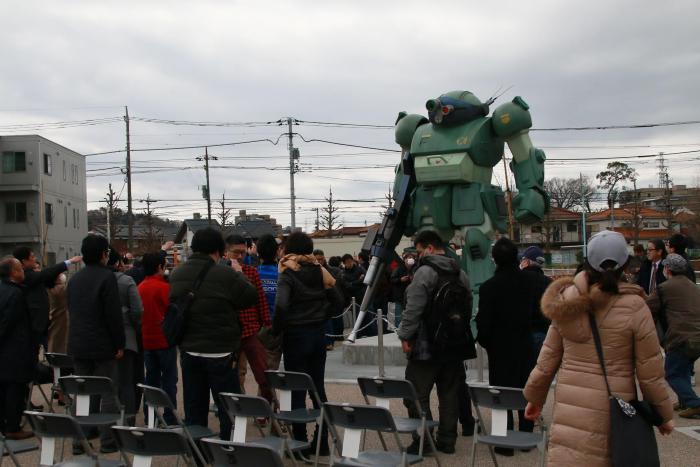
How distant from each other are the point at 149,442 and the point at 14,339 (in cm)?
358

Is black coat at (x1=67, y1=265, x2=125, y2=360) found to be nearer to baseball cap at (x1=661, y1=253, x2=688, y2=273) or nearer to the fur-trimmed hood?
the fur-trimmed hood

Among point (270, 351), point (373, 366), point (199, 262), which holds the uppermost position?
point (199, 262)

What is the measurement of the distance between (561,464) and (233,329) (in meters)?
2.90

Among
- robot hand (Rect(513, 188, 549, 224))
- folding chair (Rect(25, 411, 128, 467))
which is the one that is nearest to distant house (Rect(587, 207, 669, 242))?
robot hand (Rect(513, 188, 549, 224))

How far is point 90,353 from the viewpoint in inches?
268

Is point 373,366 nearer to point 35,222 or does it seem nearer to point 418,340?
point 418,340

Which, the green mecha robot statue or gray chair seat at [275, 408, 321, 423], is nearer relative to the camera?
gray chair seat at [275, 408, 321, 423]

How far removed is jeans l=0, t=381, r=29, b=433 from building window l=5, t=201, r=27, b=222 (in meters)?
35.1

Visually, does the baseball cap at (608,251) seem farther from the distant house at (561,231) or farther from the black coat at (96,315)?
the distant house at (561,231)

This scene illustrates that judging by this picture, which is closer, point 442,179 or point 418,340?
point 418,340

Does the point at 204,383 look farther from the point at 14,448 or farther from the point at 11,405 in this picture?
the point at 11,405

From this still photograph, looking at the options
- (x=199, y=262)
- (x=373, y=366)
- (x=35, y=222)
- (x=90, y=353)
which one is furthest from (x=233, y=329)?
(x=35, y=222)

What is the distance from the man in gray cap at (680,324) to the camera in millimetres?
7844

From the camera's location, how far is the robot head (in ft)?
38.1
